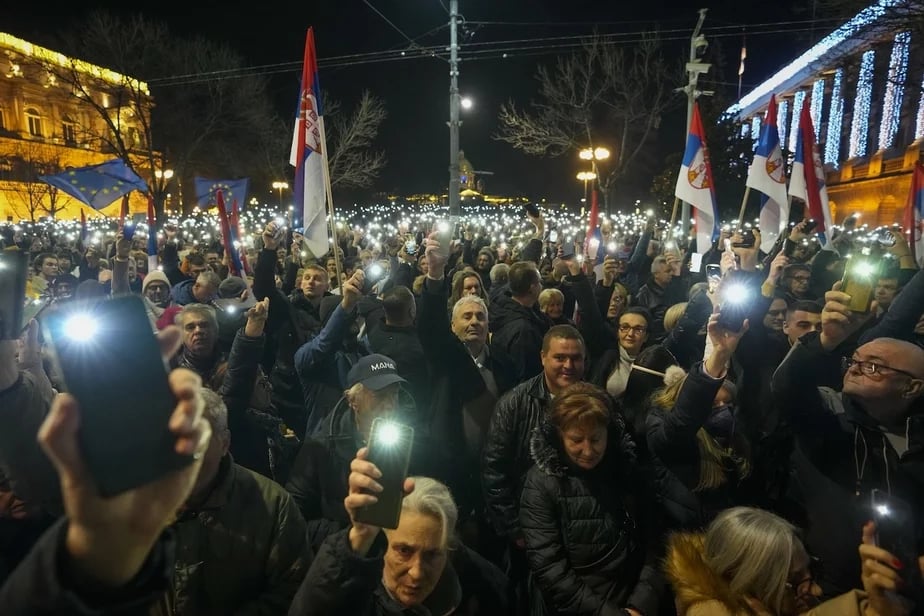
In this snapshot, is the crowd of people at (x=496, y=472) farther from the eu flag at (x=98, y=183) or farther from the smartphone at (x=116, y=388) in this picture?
the eu flag at (x=98, y=183)

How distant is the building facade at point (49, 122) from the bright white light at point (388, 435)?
32511mm

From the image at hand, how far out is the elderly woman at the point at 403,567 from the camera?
177cm

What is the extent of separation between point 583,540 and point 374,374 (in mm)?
1439

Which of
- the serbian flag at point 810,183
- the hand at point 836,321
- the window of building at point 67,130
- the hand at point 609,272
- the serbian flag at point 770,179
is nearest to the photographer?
the hand at point 836,321

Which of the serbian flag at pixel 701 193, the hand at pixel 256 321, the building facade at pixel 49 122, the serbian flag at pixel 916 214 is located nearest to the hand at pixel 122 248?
the hand at pixel 256 321

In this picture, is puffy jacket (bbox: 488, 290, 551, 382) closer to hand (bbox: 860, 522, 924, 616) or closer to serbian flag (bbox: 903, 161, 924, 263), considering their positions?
hand (bbox: 860, 522, 924, 616)

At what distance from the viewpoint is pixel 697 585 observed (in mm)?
2342

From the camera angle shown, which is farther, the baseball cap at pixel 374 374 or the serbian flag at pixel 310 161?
the serbian flag at pixel 310 161

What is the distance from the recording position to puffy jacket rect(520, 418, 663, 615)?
2.95 m

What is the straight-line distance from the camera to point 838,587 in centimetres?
279

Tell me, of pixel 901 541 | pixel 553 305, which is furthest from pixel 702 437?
pixel 553 305

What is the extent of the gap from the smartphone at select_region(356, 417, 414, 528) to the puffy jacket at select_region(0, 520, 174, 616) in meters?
0.67

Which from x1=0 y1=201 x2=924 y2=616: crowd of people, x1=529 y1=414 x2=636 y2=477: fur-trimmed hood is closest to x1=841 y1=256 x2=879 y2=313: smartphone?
x1=0 y1=201 x2=924 y2=616: crowd of people

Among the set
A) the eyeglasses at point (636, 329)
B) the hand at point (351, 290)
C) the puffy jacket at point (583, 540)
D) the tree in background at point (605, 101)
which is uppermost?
the tree in background at point (605, 101)
